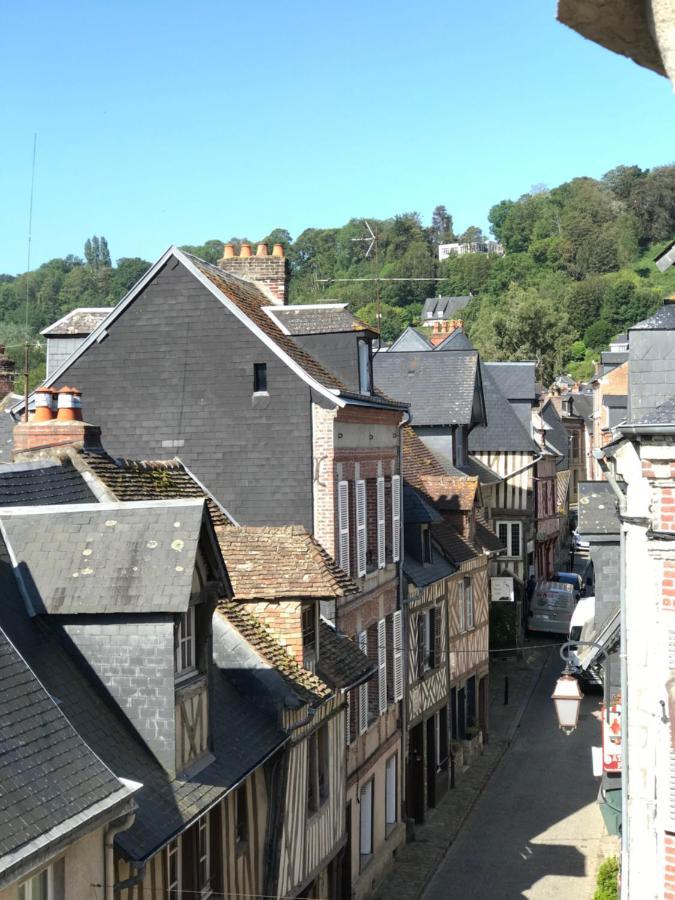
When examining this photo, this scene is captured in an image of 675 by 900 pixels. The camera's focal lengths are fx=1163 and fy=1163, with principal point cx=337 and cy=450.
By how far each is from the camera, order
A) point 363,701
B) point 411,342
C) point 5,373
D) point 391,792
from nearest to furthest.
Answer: point 363,701 → point 391,792 → point 5,373 → point 411,342

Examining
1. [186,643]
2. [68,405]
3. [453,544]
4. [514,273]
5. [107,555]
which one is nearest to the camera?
[107,555]

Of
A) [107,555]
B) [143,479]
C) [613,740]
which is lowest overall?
[613,740]

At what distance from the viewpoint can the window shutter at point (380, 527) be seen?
20.0 meters

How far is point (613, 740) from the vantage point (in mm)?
12367

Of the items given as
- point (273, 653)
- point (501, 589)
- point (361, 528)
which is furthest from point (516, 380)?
point (273, 653)

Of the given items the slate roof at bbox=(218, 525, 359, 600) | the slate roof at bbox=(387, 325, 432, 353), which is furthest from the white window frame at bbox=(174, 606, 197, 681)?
the slate roof at bbox=(387, 325, 432, 353)

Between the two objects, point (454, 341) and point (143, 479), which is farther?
point (454, 341)

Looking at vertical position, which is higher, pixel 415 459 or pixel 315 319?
pixel 315 319

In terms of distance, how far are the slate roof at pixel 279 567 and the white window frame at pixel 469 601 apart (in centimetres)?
1271

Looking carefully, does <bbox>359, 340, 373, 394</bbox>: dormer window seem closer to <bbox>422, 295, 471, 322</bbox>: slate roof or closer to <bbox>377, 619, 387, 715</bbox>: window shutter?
<bbox>377, 619, 387, 715</bbox>: window shutter

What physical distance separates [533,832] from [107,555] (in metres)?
14.3

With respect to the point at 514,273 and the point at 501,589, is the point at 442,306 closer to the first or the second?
the point at 514,273

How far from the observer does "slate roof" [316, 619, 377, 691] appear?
14492 mm

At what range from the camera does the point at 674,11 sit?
6.73 ft
